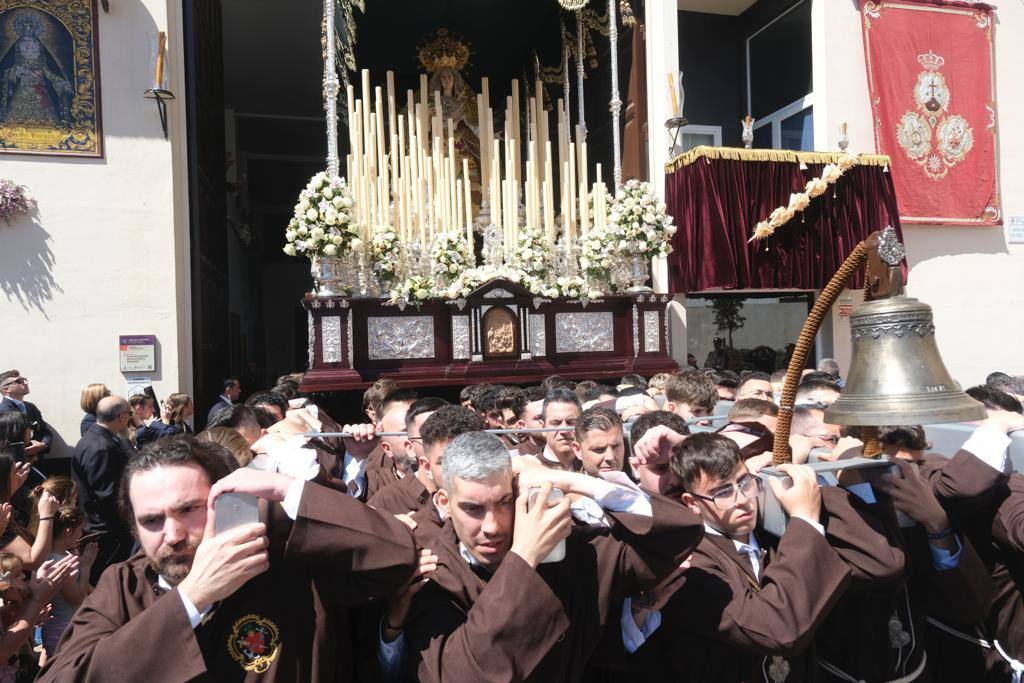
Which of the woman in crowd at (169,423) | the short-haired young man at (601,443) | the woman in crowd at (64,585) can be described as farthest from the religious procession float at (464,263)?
the short-haired young man at (601,443)

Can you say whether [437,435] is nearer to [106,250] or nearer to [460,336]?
[460,336]

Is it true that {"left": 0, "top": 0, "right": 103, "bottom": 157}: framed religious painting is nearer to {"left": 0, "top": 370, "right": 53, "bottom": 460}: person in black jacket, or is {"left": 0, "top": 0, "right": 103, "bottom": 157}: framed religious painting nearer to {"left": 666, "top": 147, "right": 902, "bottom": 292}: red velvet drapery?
{"left": 0, "top": 370, "right": 53, "bottom": 460}: person in black jacket

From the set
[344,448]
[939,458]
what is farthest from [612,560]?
[344,448]

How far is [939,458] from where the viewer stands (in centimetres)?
280

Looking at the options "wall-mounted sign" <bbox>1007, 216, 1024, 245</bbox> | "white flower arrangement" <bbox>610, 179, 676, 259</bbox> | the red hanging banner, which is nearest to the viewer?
"white flower arrangement" <bbox>610, 179, 676, 259</bbox>

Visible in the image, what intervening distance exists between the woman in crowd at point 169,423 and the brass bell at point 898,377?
5.48m

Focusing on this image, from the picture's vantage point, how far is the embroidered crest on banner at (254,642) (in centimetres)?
173

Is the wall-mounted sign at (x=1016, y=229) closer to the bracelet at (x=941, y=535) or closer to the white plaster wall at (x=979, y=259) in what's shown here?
the white plaster wall at (x=979, y=259)

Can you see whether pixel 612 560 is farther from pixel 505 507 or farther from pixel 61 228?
pixel 61 228

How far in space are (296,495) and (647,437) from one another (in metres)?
1.52

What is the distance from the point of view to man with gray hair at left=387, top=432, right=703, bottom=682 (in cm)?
172

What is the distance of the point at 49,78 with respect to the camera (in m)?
8.18

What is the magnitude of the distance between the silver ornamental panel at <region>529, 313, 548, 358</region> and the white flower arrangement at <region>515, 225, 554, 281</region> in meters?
0.47

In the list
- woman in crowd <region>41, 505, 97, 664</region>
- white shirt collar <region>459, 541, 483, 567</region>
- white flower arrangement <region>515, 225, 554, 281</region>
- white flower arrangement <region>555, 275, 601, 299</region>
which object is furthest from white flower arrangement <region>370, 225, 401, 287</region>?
white shirt collar <region>459, 541, 483, 567</region>
